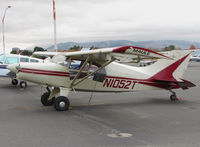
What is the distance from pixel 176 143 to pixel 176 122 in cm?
183

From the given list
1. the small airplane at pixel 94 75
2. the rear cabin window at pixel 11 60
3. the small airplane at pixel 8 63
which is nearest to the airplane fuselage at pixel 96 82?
the small airplane at pixel 94 75

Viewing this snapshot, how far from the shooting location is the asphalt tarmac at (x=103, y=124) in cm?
480

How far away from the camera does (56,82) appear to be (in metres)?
7.95

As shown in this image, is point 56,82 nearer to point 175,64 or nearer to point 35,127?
point 35,127

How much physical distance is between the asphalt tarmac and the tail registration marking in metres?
0.80

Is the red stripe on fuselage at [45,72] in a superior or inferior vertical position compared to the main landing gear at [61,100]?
superior

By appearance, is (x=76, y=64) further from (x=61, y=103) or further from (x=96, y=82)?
(x=61, y=103)

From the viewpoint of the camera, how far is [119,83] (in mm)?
8648

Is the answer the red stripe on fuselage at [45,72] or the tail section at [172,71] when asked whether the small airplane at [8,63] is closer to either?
the red stripe on fuselage at [45,72]

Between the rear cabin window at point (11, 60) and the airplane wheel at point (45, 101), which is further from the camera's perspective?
the rear cabin window at point (11, 60)

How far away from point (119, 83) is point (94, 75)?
1031mm

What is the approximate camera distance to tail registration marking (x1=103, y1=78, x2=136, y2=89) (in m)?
8.52

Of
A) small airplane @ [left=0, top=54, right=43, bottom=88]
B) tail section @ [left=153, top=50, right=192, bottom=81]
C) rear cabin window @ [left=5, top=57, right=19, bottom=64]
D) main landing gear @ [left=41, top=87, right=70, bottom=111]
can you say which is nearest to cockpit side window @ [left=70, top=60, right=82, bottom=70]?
main landing gear @ [left=41, top=87, right=70, bottom=111]

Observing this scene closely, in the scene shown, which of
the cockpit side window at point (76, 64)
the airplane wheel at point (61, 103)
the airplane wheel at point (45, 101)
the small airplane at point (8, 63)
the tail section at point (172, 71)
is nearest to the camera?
the airplane wheel at point (61, 103)
